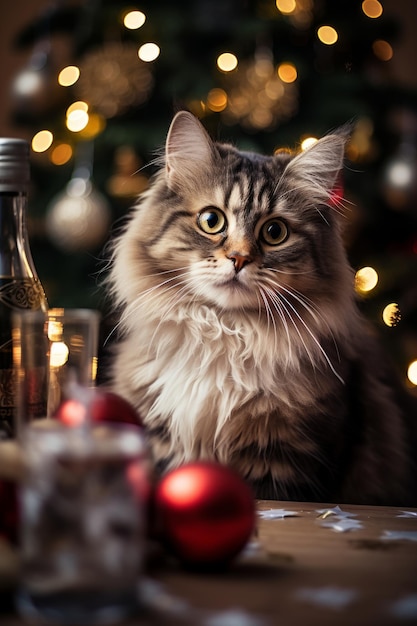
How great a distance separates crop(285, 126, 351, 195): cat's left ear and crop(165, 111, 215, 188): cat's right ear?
0.13 m

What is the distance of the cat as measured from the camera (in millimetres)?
1131

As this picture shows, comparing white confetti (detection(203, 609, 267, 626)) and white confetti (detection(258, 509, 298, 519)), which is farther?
white confetti (detection(258, 509, 298, 519))

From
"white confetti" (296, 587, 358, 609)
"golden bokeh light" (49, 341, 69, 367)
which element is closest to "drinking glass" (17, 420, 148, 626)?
"white confetti" (296, 587, 358, 609)

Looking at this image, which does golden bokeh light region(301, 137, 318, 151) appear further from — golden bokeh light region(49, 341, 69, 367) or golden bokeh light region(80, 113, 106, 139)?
golden bokeh light region(80, 113, 106, 139)

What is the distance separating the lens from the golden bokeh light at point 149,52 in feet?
7.92

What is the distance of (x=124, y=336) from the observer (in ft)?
4.33

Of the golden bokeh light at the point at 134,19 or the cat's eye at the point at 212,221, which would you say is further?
the golden bokeh light at the point at 134,19

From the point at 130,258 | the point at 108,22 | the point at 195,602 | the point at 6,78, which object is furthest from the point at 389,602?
the point at 6,78

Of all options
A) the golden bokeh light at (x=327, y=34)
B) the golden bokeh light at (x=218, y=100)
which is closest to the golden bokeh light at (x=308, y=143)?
the golden bokeh light at (x=218, y=100)

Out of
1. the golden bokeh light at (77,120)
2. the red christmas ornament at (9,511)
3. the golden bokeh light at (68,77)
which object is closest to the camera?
the red christmas ornament at (9,511)

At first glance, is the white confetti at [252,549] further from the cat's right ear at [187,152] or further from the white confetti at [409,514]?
the cat's right ear at [187,152]

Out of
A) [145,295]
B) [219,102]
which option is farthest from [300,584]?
[219,102]

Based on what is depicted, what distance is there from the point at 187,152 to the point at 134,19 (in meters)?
1.38

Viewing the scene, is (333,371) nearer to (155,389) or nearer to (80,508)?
(155,389)
